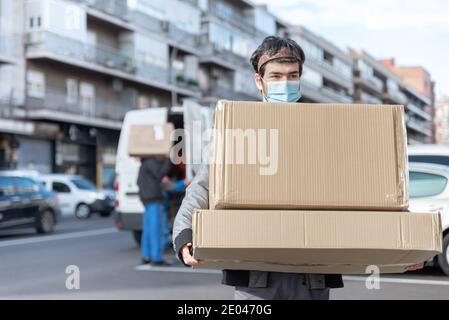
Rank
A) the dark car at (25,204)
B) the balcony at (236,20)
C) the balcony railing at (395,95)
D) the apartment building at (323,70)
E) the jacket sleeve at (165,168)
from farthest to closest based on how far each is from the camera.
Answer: the balcony railing at (395,95) < the apartment building at (323,70) < the balcony at (236,20) < the dark car at (25,204) < the jacket sleeve at (165,168)

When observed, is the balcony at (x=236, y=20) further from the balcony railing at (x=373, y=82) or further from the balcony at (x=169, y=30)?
the balcony railing at (x=373, y=82)

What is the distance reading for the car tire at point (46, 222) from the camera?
17.0 m

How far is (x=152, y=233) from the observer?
1009 cm

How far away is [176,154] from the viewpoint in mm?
12062

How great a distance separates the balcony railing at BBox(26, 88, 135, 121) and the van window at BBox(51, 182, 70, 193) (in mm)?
7290

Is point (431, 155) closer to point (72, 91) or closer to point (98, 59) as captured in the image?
point (72, 91)

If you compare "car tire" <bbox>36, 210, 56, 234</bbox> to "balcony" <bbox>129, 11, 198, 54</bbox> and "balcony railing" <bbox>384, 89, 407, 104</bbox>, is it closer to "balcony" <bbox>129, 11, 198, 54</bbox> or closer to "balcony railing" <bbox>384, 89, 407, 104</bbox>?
"balcony" <bbox>129, 11, 198, 54</bbox>

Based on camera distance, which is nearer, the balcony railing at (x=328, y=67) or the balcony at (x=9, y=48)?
the balcony at (x=9, y=48)

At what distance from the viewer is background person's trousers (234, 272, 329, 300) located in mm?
2783

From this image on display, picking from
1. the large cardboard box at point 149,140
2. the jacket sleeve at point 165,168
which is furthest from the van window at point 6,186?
the jacket sleeve at point 165,168

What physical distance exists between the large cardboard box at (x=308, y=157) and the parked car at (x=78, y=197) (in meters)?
24.2

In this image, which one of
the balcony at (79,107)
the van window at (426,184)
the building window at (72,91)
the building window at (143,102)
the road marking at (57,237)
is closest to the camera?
the van window at (426,184)

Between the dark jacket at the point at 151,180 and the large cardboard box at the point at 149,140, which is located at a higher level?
the large cardboard box at the point at 149,140
